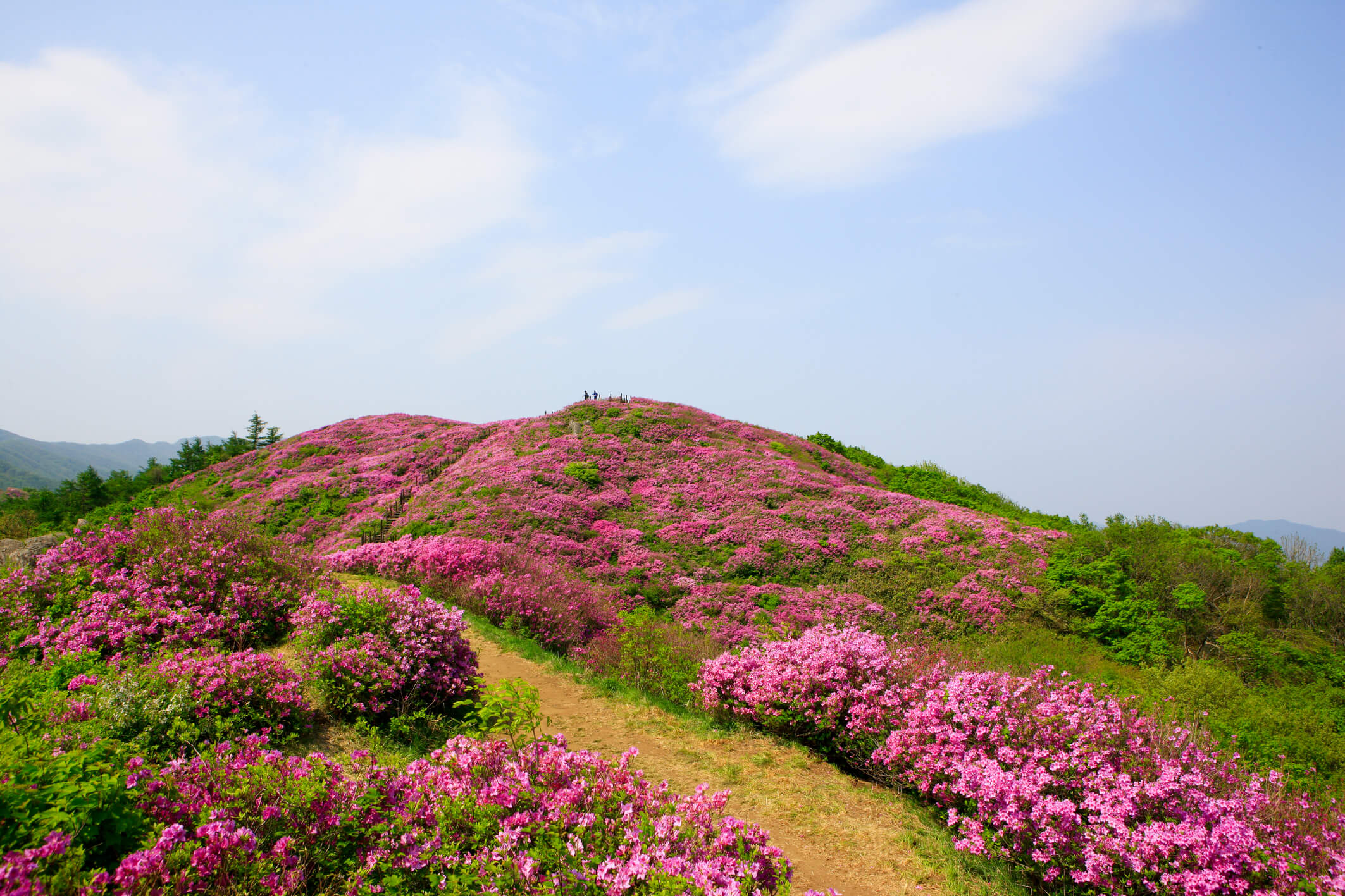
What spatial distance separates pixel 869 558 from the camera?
63.8ft

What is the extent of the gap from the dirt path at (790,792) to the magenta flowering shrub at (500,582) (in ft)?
8.17

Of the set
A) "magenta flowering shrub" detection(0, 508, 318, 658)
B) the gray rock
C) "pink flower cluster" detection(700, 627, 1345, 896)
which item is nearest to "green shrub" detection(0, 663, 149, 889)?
"magenta flowering shrub" detection(0, 508, 318, 658)

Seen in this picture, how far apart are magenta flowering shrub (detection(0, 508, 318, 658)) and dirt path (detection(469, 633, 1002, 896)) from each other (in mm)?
3838

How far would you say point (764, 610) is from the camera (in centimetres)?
1725

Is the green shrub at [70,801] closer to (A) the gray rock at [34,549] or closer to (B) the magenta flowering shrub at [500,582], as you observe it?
(B) the magenta flowering shrub at [500,582]

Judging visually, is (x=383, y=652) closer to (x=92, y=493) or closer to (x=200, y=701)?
(x=200, y=701)

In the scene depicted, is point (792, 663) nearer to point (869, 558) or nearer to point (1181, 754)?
point (1181, 754)

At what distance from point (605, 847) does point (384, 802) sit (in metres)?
1.76

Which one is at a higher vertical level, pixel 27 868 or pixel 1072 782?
pixel 27 868

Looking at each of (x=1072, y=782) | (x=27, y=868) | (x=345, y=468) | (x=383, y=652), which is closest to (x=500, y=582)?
(x=383, y=652)

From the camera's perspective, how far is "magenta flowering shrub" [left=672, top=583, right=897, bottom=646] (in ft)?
53.4

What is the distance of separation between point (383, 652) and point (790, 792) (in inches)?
213

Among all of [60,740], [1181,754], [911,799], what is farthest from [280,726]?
[1181,754]

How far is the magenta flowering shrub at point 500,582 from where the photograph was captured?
43.7ft
